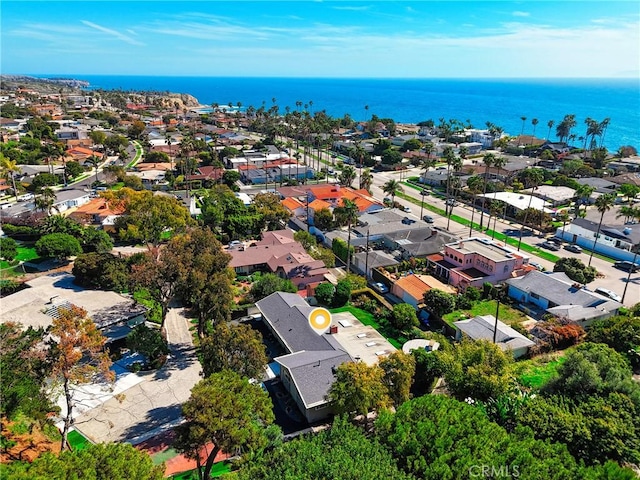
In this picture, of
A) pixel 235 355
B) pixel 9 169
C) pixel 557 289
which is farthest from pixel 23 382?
pixel 9 169

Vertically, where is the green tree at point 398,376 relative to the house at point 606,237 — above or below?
above

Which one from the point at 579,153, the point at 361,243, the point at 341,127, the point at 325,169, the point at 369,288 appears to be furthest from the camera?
the point at 341,127

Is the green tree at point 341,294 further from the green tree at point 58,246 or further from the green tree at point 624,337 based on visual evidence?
the green tree at point 58,246

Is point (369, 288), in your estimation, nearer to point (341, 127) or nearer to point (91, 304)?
point (91, 304)

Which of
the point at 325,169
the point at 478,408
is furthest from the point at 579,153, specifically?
the point at 478,408

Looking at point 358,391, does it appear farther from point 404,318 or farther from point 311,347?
point 404,318

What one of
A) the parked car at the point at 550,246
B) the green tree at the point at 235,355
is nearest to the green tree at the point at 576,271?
the parked car at the point at 550,246

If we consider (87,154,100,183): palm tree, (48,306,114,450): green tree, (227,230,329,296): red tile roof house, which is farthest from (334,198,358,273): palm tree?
(87,154,100,183): palm tree
